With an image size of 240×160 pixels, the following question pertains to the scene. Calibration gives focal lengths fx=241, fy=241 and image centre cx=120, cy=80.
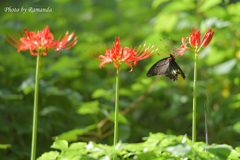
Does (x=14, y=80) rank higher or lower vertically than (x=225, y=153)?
higher

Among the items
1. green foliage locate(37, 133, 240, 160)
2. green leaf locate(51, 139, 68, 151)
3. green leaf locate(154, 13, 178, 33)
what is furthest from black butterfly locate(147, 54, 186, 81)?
green leaf locate(154, 13, 178, 33)

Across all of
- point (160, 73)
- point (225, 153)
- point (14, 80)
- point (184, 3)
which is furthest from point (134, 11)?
point (225, 153)

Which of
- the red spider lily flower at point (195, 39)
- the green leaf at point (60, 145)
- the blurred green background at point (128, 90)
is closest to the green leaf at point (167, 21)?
the blurred green background at point (128, 90)

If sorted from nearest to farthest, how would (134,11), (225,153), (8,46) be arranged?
(225,153), (8,46), (134,11)

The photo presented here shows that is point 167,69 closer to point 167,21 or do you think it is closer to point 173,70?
point 173,70

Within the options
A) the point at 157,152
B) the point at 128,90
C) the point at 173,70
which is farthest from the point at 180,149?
the point at 128,90

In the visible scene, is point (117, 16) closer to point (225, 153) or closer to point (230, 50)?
point (230, 50)

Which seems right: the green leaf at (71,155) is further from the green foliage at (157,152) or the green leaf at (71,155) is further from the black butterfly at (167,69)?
the black butterfly at (167,69)
